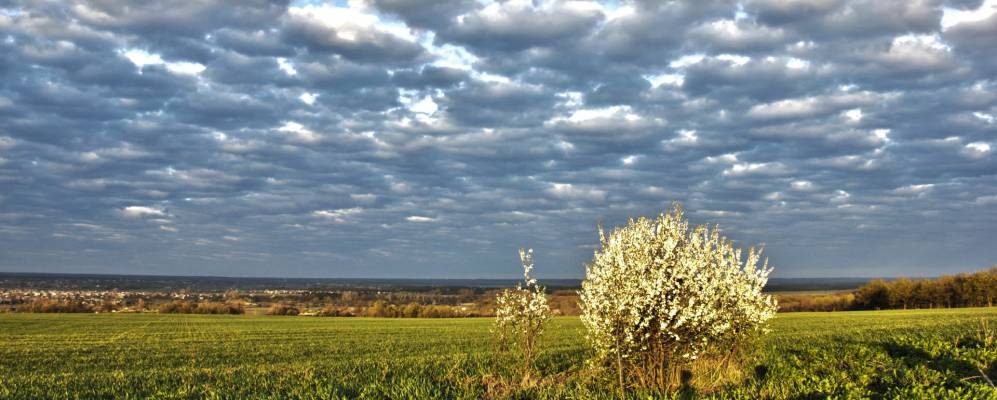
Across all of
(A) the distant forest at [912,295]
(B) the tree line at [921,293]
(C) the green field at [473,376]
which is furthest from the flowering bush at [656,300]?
(B) the tree line at [921,293]

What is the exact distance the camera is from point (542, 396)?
40.4ft

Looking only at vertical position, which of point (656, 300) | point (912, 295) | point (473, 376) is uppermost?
point (656, 300)

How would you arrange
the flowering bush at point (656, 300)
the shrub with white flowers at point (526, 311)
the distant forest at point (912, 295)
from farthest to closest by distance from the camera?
the distant forest at point (912, 295) < the shrub with white flowers at point (526, 311) < the flowering bush at point (656, 300)

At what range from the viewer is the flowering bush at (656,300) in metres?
12.4

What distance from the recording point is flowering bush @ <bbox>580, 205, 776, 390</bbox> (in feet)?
40.5

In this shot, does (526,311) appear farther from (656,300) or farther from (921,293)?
(921,293)

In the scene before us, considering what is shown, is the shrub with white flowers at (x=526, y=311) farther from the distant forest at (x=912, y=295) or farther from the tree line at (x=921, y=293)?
the tree line at (x=921, y=293)

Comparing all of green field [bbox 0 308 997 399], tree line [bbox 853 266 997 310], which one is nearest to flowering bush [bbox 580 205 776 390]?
green field [bbox 0 308 997 399]

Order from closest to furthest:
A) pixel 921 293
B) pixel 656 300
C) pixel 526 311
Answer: pixel 656 300
pixel 526 311
pixel 921 293

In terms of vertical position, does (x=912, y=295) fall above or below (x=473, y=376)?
below

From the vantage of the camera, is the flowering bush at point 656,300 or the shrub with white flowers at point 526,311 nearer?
the flowering bush at point 656,300

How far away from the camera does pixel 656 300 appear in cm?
1238

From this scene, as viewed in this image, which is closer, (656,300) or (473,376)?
(656,300)

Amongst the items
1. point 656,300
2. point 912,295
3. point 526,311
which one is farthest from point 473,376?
point 912,295
